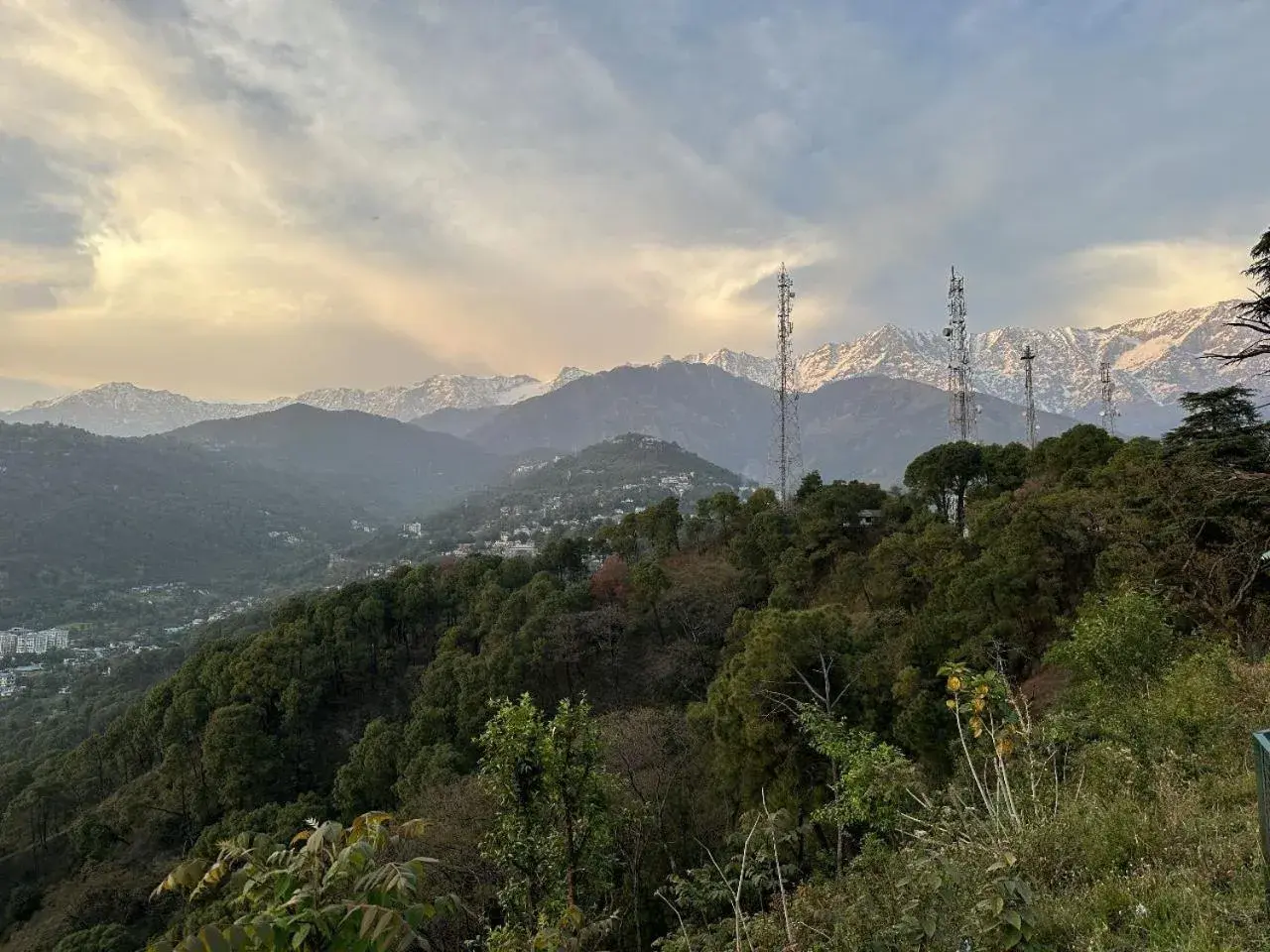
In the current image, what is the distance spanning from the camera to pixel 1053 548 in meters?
20.4


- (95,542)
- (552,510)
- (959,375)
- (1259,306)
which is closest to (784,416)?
(959,375)

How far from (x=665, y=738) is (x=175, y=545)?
656ft

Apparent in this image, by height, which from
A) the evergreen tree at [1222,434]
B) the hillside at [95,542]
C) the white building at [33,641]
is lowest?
the white building at [33,641]

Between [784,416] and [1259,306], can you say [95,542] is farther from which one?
[1259,306]

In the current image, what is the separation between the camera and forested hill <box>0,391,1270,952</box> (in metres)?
4.91

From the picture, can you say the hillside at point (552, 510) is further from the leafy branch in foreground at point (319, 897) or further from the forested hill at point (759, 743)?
the leafy branch in foreground at point (319, 897)

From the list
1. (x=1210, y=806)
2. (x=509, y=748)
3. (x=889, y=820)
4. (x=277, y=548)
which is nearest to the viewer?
(x=1210, y=806)

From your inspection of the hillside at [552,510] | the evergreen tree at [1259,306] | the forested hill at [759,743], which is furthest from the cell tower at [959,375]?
the hillside at [552,510]

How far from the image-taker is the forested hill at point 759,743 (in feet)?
16.1

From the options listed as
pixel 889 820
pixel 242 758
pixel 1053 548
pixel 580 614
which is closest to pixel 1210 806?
pixel 889 820

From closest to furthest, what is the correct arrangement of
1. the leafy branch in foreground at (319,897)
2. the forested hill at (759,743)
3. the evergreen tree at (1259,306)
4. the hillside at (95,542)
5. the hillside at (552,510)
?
the leafy branch in foreground at (319,897)
the forested hill at (759,743)
the evergreen tree at (1259,306)
the hillside at (552,510)
the hillside at (95,542)

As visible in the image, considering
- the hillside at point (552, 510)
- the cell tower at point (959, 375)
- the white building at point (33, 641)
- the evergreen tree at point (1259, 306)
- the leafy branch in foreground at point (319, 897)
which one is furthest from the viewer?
the hillside at point (552, 510)

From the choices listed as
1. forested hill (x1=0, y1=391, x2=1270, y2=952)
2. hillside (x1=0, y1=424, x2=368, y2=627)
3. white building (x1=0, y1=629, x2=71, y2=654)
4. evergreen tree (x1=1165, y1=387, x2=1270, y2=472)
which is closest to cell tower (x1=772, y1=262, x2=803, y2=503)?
forested hill (x1=0, y1=391, x2=1270, y2=952)

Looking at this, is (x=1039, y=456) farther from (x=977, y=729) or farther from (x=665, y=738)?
(x=977, y=729)
